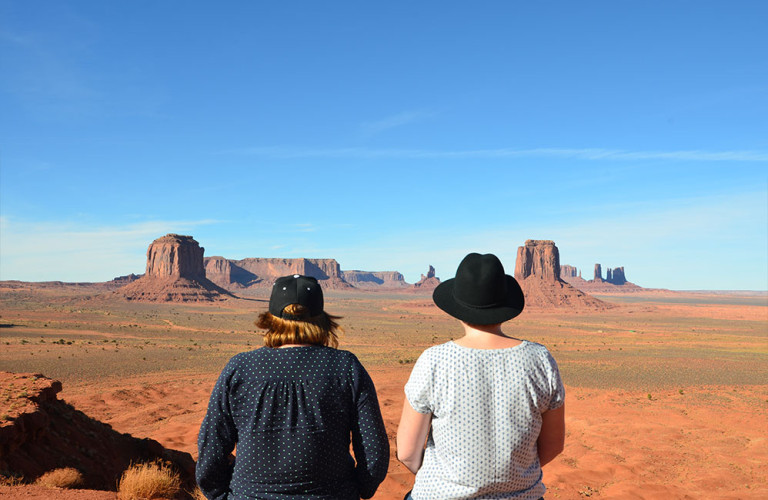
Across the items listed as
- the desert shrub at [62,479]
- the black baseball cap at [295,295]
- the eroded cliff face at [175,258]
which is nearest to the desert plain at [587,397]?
the desert shrub at [62,479]

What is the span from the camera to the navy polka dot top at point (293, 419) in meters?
2.36

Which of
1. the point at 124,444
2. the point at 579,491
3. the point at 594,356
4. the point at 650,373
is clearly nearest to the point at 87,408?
the point at 124,444

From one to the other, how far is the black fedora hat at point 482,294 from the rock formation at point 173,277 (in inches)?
3974

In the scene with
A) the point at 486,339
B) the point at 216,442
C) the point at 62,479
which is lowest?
the point at 62,479

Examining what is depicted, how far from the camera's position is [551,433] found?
2.44 meters

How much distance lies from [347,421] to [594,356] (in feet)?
105

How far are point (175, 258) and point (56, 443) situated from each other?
4456 inches

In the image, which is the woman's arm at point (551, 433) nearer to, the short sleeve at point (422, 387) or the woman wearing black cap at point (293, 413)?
the short sleeve at point (422, 387)

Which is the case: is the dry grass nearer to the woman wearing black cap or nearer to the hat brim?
the woman wearing black cap

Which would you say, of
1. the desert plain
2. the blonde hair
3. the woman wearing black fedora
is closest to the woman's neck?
the woman wearing black fedora

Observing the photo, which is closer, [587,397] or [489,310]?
[489,310]

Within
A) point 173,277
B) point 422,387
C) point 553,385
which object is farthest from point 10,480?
point 173,277

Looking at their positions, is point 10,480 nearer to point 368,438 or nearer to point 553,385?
point 368,438

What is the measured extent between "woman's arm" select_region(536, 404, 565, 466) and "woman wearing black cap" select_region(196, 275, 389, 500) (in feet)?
2.62
